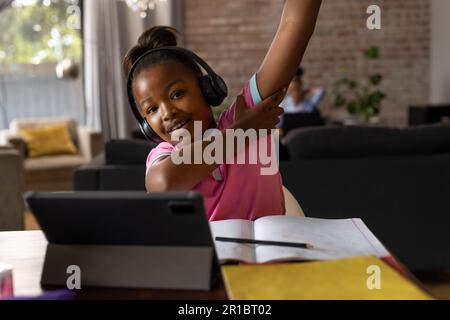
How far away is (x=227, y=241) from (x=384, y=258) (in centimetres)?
20

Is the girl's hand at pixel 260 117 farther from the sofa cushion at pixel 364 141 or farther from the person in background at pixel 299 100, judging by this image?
the person in background at pixel 299 100

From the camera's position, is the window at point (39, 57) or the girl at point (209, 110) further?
the window at point (39, 57)

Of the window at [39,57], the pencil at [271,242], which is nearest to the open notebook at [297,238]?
the pencil at [271,242]

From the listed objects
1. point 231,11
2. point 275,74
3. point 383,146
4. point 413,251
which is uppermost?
point 231,11

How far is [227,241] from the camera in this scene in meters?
0.87

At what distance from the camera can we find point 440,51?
6543mm

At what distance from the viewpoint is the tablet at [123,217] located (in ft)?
2.25

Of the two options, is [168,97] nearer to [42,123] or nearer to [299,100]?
[299,100]

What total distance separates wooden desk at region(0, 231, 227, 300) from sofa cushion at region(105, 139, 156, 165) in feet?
5.72

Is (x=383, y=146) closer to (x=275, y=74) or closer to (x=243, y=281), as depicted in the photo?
(x=275, y=74)

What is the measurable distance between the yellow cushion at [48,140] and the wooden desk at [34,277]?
4.68 metres

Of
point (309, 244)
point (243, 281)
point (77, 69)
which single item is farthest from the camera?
point (77, 69)

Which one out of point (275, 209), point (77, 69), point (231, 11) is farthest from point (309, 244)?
point (231, 11)

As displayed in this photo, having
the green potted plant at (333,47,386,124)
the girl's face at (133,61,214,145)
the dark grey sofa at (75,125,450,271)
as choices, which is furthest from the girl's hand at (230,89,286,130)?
the green potted plant at (333,47,386,124)
